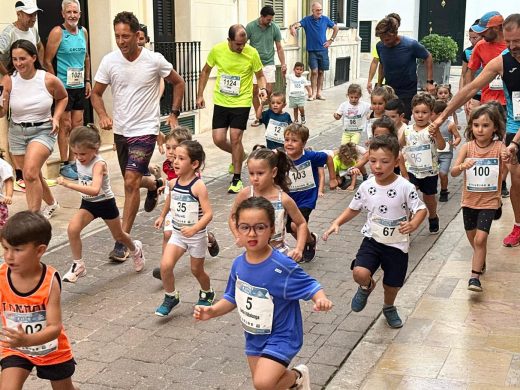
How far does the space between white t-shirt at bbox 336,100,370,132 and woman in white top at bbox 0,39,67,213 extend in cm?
404

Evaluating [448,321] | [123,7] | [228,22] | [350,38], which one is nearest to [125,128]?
[448,321]

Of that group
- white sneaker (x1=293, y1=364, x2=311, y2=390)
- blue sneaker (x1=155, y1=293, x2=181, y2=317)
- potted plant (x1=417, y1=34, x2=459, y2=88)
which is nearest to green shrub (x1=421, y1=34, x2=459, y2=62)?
potted plant (x1=417, y1=34, x2=459, y2=88)

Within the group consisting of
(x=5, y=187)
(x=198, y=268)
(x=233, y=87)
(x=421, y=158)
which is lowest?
(x=198, y=268)

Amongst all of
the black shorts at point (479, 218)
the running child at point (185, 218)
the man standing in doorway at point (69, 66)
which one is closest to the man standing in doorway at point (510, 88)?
the black shorts at point (479, 218)

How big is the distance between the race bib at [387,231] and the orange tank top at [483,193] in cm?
115

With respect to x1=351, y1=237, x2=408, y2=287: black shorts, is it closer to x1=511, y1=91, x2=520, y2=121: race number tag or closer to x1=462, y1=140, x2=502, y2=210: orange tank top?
x1=462, y1=140, x2=502, y2=210: orange tank top

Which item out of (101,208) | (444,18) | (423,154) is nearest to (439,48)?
(444,18)

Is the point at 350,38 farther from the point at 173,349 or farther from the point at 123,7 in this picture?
the point at 173,349

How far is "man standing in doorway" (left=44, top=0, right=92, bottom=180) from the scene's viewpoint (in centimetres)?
1041

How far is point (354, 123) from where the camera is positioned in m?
10.6

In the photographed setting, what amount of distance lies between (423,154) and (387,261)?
2719 millimetres

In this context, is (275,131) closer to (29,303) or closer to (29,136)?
(29,136)

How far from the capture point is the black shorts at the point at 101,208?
6.70 m

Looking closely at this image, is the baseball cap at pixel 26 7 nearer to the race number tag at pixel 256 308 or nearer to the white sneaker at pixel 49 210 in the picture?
the white sneaker at pixel 49 210
